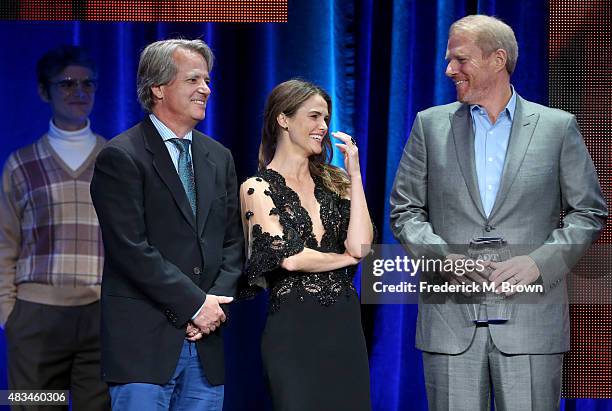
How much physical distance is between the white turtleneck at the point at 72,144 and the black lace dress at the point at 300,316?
3.50 feet

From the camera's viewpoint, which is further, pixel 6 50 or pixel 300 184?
pixel 6 50

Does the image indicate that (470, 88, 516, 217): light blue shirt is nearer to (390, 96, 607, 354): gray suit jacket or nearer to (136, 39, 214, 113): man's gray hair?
(390, 96, 607, 354): gray suit jacket

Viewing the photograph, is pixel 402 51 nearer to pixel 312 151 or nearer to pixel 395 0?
pixel 395 0

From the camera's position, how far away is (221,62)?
4980 mm

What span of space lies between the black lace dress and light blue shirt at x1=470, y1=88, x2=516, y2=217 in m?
0.61

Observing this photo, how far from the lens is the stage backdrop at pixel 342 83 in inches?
192

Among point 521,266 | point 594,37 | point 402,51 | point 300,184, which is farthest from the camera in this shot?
point 402,51

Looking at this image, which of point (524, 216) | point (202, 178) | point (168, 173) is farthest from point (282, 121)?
point (524, 216)

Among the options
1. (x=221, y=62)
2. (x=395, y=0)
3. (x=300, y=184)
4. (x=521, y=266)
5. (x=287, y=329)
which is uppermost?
(x=395, y=0)

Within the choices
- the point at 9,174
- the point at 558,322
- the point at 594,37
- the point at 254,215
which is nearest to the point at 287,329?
the point at 254,215

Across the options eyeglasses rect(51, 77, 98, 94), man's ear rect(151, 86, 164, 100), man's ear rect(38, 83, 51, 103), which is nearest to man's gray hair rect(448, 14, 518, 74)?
man's ear rect(151, 86, 164, 100)

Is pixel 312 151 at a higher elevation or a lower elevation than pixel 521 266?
higher

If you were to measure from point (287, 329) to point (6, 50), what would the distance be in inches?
78.9

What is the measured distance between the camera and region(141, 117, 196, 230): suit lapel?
3.61 metres
